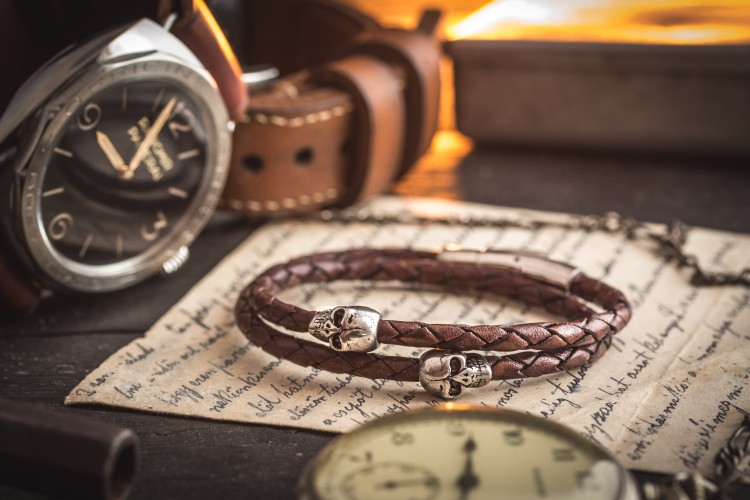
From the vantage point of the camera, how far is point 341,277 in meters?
1.17

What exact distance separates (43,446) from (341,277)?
0.53 metres

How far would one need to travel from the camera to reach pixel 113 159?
110 cm

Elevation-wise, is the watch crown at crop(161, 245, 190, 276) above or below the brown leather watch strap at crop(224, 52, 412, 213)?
below

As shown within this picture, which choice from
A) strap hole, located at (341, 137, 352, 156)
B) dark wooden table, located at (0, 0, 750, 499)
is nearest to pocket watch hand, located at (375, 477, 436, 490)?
dark wooden table, located at (0, 0, 750, 499)

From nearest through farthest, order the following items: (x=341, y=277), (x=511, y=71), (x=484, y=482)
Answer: (x=484, y=482), (x=341, y=277), (x=511, y=71)

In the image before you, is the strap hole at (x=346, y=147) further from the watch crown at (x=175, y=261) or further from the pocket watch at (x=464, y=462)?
the pocket watch at (x=464, y=462)

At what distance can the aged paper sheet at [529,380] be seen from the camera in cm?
88

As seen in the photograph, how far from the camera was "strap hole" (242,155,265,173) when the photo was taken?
4.53 feet

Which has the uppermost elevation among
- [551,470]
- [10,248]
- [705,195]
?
[10,248]

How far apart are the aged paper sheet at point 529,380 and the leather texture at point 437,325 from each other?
0.09ft

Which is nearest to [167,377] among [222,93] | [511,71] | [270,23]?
[222,93]

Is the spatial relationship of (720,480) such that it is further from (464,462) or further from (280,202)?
(280,202)

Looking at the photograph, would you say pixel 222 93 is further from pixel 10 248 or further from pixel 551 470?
pixel 551 470

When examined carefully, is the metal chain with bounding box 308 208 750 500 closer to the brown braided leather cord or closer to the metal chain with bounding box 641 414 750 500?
the metal chain with bounding box 641 414 750 500
